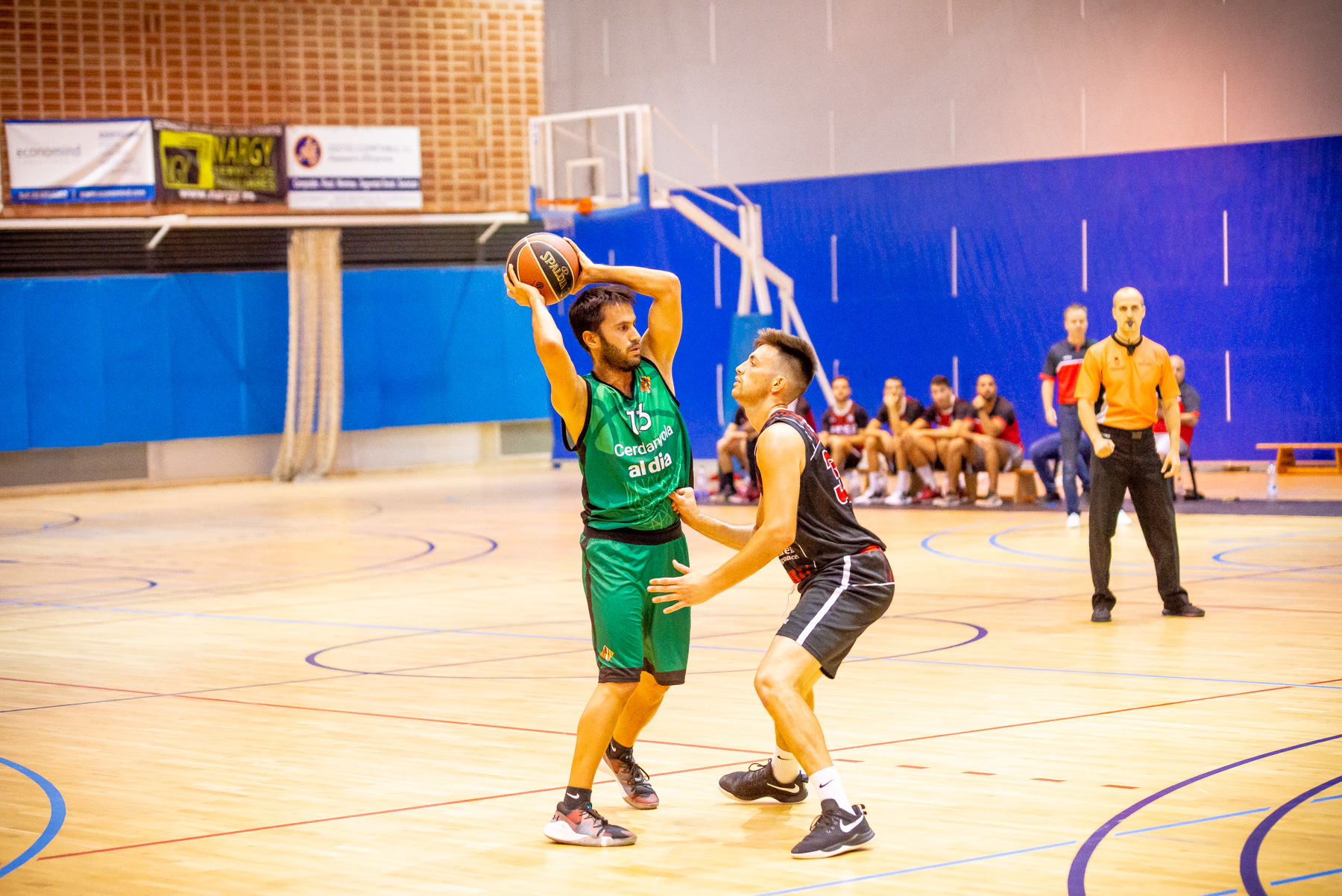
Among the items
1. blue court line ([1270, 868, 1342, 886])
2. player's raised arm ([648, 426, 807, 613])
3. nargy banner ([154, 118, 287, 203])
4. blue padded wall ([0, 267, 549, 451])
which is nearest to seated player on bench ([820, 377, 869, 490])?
blue padded wall ([0, 267, 549, 451])

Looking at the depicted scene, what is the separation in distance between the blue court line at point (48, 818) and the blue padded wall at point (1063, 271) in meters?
14.1

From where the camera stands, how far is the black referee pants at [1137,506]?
8.70 m

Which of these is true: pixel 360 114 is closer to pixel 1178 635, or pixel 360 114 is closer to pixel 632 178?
pixel 632 178

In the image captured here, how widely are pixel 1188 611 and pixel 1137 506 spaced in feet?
2.08

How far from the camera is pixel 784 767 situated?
5168 mm

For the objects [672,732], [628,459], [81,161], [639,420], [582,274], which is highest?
[81,161]

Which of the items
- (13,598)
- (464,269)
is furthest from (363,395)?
Result: (13,598)

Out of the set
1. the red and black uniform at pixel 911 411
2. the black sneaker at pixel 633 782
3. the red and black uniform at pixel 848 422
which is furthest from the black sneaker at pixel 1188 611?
the red and black uniform at pixel 848 422

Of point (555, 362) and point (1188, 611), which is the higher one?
point (555, 362)

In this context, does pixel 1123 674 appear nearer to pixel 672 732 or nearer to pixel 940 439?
pixel 672 732

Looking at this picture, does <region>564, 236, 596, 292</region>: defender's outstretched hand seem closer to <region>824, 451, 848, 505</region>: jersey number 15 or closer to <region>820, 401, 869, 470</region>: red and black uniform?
<region>824, 451, 848, 505</region>: jersey number 15

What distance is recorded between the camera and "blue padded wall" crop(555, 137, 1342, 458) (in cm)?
1703

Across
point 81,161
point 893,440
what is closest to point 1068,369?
point 893,440

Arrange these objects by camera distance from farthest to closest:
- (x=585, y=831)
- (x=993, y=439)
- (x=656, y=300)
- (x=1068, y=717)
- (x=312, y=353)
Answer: (x=312, y=353)
(x=993, y=439)
(x=1068, y=717)
(x=656, y=300)
(x=585, y=831)
